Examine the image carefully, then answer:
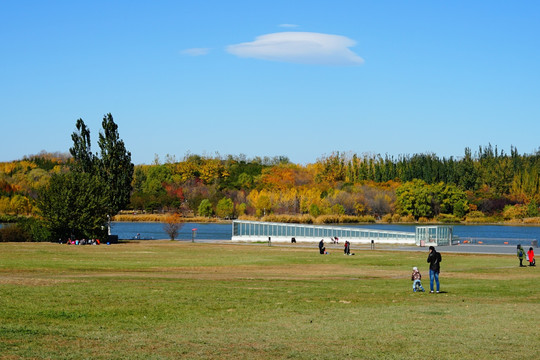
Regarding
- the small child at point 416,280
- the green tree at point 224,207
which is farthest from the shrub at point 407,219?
the small child at point 416,280

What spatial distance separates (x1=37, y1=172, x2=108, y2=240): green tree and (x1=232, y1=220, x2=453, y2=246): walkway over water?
21.4 meters

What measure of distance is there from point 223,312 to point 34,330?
6865 mm

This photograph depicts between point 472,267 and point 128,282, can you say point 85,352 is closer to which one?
point 128,282

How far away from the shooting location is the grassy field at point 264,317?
1745 centimetres

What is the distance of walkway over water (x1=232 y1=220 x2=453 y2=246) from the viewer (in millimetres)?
88250

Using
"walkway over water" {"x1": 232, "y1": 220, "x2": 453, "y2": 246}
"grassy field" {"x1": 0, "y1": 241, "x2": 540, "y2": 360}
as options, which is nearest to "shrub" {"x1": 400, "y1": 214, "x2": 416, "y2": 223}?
"walkway over water" {"x1": 232, "y1": 220, "x2": 453, "y2": 246}

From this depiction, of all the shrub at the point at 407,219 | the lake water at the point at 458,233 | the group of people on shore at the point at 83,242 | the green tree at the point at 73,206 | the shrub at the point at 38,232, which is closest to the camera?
the group of people on shore at the point at 83,242

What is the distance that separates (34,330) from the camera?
Answer: 19219 millimetres

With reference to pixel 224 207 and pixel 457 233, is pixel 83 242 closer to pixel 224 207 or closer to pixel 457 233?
pixel 457 233

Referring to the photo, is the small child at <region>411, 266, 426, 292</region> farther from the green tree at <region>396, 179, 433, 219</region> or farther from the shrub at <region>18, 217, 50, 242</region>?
the green tree at <region>396, 179, 433, 219</region>

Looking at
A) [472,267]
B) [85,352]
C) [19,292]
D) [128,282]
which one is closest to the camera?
[85,352]

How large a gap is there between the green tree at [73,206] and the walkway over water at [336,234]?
21396 mm

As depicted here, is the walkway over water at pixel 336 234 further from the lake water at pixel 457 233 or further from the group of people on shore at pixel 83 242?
the group of people on shore at pixel 83 242

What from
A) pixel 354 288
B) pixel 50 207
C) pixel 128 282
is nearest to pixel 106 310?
pixel 128 282
